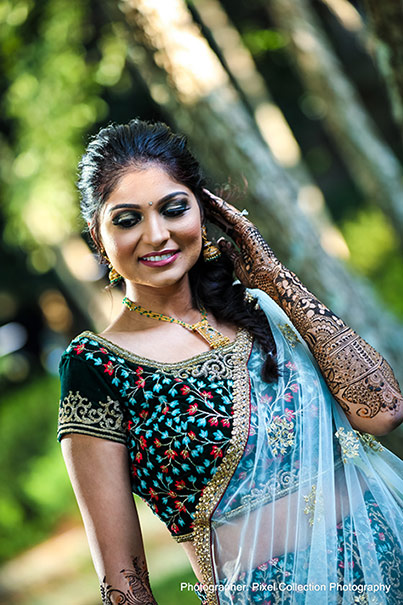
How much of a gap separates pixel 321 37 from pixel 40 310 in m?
9.36

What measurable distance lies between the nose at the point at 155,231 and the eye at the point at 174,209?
30 mm

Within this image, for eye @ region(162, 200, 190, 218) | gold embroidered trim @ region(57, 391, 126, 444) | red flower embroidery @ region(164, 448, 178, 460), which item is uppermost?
eye @ region(162, 200, 190, 218)

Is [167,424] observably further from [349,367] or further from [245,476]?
[349,367]

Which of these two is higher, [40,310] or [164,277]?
[40,310]

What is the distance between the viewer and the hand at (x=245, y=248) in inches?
90.3

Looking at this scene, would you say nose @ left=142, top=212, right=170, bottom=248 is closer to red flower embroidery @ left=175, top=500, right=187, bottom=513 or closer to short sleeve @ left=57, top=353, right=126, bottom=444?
short sleeve @ left=57, top=353, right=126, bottom=444

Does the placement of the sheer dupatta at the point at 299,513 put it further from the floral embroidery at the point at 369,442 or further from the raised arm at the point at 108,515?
the raised arm at the point at 108,515

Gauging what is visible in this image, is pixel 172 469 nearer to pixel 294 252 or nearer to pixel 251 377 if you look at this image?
pixel 251 377

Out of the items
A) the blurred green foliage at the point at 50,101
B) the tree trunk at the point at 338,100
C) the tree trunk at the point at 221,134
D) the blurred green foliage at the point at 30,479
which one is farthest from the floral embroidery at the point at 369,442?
the blurred green foliage at the point at 30,479

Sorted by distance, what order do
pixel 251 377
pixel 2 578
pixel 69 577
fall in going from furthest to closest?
pixel 2 578 → pixel 69 577 → pixel 251 377

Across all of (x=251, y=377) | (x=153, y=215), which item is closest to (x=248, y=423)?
(x=251, y=377)

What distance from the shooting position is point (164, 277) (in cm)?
212

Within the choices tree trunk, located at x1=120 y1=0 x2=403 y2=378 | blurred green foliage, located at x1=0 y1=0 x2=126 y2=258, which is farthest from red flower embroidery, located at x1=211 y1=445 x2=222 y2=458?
blurred green foliage, located at x1=0 y1=0 x2=126 y2=258

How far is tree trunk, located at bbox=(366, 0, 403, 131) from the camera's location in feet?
8.87
